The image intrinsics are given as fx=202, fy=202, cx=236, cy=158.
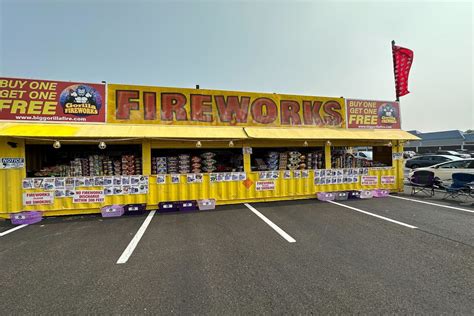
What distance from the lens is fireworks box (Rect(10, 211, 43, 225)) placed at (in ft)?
19.9

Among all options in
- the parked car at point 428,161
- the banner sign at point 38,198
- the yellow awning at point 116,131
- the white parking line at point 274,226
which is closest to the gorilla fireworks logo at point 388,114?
the yellow awning at point 116,131

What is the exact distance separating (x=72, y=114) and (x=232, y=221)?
6467 mm

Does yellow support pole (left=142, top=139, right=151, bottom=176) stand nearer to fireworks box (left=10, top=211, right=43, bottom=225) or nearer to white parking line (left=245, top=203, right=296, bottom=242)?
fireworks box (left=10, top=211, right=43, bottom=225)

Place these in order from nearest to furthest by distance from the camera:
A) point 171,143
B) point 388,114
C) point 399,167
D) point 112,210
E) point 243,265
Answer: point 243,265 < point 112,210 < point 171,143 < point 399,167 < point 388,114

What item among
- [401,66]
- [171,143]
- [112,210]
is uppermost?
[401,66]

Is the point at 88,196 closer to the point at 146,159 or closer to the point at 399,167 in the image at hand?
the point at 146,159

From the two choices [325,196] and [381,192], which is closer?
[325,196]

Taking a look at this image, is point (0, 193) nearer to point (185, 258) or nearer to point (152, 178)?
point (152, 178)

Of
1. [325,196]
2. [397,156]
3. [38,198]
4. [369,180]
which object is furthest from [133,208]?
[397,156]

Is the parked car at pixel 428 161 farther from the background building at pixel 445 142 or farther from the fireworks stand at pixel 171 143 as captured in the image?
the background building at pixel 445 142

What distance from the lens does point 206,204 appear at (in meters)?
7.24

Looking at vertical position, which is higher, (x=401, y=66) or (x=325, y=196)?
(x=401, y=66)

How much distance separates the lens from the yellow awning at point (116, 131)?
603 centimetres

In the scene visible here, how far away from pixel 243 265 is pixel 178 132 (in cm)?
498
